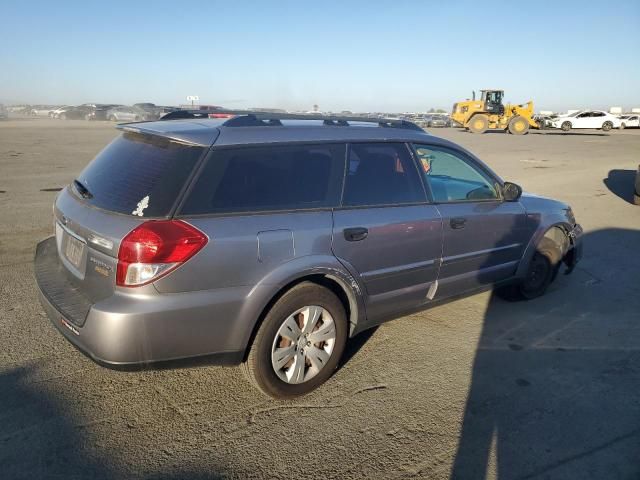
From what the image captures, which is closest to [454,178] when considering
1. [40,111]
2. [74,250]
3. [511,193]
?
[511,193]

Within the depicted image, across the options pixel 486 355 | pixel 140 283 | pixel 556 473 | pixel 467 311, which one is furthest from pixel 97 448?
pixel 467 311

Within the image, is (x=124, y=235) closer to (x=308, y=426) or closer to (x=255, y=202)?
(x=255, y=202)

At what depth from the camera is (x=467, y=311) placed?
4605 mm

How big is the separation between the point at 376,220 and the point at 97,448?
2.12 metres

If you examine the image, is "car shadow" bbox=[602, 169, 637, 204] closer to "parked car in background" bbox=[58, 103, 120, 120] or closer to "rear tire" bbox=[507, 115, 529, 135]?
"rear tire" bbox=[507, 115, 529, 135]

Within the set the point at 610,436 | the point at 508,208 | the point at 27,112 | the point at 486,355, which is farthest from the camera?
the point at 27,112

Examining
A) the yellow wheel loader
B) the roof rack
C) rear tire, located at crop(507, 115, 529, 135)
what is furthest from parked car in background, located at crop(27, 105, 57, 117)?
the roof rack

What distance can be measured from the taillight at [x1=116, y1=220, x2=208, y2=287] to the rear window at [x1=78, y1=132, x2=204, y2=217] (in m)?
0.12

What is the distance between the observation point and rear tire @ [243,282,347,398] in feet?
9.66

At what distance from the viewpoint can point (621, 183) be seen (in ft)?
41.7

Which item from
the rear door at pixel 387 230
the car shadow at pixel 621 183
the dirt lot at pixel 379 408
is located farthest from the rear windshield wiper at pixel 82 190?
the car shadow at pixel 621 183

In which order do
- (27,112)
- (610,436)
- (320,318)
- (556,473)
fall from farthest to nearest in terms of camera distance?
1. (27,112)
2. (320,318)
3. (610,436)
4. (556,473)

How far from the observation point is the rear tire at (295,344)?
2945 millimetres

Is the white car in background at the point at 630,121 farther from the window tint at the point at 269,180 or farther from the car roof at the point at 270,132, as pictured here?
the window tint at the point at 269,180
